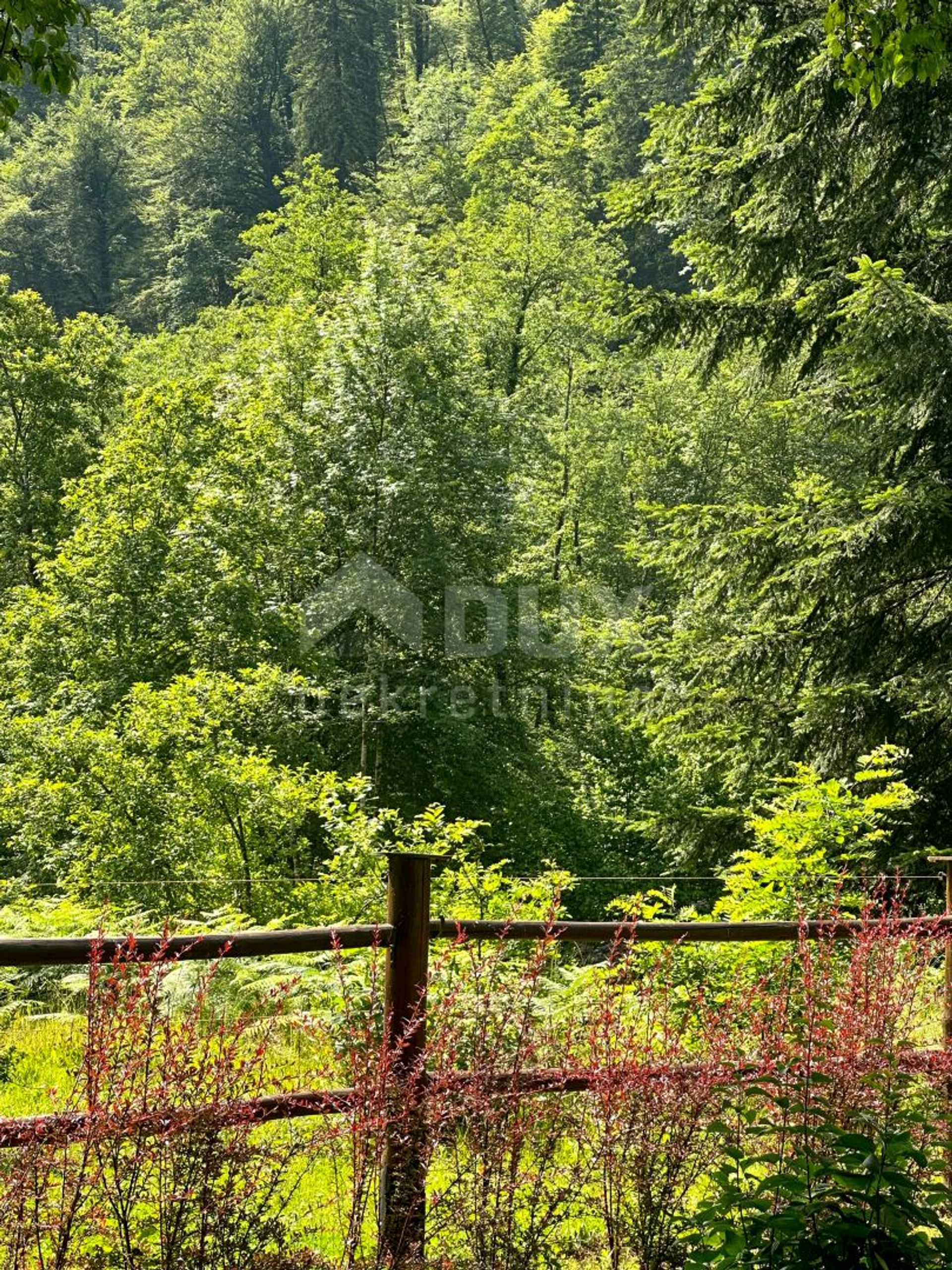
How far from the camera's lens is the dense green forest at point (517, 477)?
9.90 meters

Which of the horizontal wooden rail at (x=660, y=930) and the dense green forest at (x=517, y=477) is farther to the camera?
the dense green forest at (x=517, y=477)

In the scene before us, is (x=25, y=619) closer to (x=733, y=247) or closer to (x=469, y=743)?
(x=469, y=743)

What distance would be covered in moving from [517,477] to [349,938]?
2166 centimetres

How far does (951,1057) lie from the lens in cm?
436

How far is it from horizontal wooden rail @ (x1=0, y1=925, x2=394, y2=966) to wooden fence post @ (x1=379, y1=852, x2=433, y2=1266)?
91mm

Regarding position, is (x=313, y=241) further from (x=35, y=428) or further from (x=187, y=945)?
(x=187, y=945)

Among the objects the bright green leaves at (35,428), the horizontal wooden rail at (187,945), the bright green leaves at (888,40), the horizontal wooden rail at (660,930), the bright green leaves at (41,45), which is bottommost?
the horizontal wooden rail at (660,930)

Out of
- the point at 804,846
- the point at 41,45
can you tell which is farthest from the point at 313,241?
the point at 804,846

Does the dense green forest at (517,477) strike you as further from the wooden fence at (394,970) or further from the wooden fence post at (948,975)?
the wooden fence at (394,970)

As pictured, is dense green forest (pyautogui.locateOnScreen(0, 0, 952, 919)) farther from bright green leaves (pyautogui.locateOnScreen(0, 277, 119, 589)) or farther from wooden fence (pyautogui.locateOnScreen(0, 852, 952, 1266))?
wooden fence (pyautogui.locateOnScreen(0, 852, 952, 1266))

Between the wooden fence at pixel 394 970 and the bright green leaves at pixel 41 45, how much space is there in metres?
3.53

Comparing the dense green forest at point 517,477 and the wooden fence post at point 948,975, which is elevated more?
the dense green forest at point 517,477

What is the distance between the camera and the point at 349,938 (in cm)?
331

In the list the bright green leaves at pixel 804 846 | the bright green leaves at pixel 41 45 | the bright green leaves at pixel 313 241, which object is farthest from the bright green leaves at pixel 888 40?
the bright green leaves at pixel 313 241
